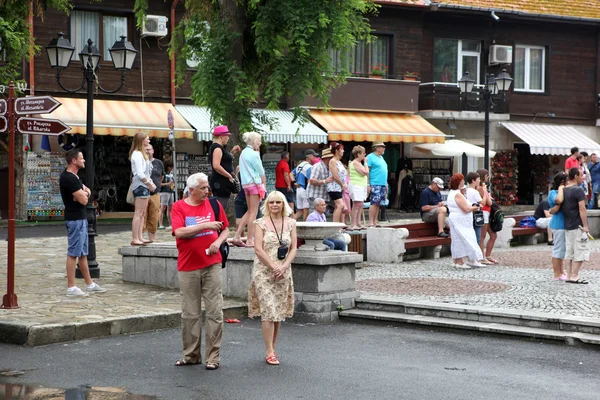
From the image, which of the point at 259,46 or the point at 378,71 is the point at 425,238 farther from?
the point at 378,71

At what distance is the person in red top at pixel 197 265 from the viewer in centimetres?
869

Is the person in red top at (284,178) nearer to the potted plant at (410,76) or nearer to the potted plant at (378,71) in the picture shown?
the potted plant at (378,71)

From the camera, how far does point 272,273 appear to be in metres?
8.98

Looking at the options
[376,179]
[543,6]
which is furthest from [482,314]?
[543,6]

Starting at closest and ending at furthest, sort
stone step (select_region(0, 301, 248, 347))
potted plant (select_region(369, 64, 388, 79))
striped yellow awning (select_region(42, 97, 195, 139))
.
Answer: stone step (select_region(0, 301, 248, 347)), striped yellow awning (select_region(42, 97, 195, 139)), potted plant (select_region(369, 64, 388, 79))

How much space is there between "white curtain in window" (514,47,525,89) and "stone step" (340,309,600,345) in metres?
25.1

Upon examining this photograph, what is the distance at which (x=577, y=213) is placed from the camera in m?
13.7

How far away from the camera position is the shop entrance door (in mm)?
35406

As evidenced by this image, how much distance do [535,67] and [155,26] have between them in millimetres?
14949

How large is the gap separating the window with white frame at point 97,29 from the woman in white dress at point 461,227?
14436 mm

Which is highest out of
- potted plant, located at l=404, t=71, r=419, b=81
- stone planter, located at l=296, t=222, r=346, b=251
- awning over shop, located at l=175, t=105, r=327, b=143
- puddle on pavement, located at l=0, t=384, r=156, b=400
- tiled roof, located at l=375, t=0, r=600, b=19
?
tiled roof, located at l=375, t=0, r=600, b=19

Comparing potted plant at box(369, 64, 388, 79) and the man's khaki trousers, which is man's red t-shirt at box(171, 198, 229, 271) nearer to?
the man's khaki trousers

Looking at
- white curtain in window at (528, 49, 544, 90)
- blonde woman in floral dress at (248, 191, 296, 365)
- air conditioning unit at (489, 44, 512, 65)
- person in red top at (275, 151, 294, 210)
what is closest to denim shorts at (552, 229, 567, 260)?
blonde woman in floral dress at (248, 191, 296, 365)

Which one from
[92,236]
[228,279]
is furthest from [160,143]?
[228,279]
